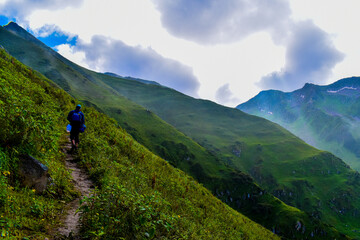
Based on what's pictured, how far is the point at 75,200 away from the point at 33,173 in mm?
1975

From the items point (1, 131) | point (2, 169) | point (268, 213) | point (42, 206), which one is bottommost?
point (268, 213)

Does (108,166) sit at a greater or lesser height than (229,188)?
greater

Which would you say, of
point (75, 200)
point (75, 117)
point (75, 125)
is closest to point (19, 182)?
point (75, 200)

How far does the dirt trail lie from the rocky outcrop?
131 cm

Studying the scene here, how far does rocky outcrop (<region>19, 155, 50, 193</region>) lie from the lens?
7.24 meters

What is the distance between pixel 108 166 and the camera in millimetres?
12359

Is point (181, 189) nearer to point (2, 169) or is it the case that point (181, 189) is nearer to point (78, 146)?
point (78, 146)

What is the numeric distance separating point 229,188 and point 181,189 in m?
196

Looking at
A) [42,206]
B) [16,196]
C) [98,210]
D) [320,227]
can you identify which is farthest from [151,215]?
[320,227]

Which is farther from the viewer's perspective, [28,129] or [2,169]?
[28,129]

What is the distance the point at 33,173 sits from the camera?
7438 mm

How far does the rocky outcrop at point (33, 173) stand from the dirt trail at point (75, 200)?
1.31 m

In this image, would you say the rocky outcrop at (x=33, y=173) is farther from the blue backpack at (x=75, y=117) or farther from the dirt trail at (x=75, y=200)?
the blue backpack at (x=75, y=117)

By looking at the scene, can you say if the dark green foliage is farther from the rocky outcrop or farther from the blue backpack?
the blue backpack
